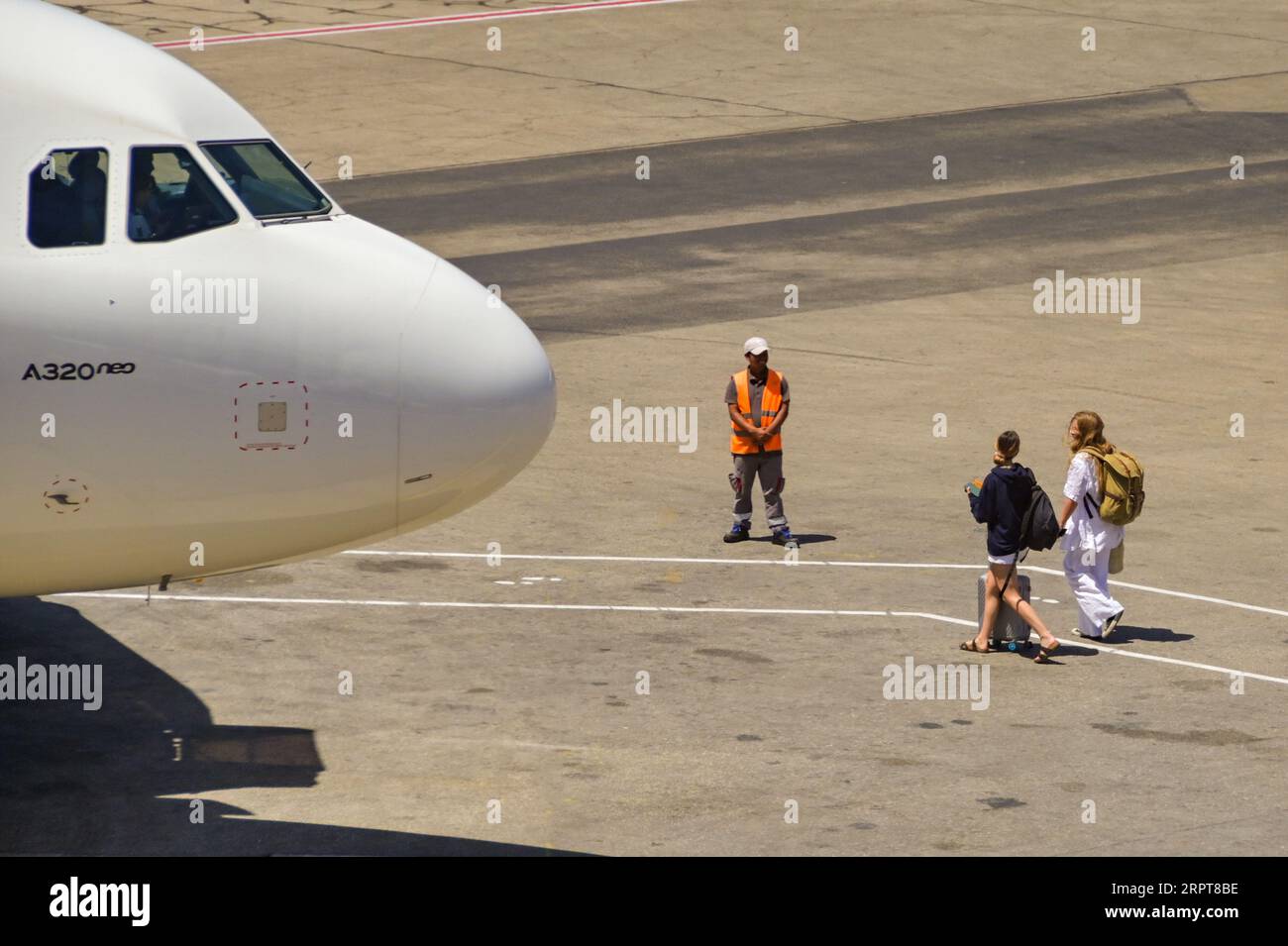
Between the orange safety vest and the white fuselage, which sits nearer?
the white fuselage

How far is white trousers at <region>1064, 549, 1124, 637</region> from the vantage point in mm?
18297

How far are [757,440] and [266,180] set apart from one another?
9.57 meters

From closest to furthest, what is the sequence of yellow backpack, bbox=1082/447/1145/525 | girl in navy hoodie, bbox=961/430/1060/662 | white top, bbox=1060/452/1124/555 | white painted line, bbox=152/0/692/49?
girl in navy hoodie, bbox=961/430/1060/662 → yellow backpack, bbox=1082/447/1145/525 → white top, bbox=1060/452/1124/555 → white painted line, bbox=152/0/692/49

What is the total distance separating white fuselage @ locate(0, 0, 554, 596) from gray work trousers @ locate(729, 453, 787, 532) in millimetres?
8874

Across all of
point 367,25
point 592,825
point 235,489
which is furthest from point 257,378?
point 367,25

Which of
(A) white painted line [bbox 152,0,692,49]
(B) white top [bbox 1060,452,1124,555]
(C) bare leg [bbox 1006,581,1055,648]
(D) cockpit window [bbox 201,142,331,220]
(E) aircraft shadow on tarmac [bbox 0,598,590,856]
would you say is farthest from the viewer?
(A) white painted line [bbox 152,0,692,49]

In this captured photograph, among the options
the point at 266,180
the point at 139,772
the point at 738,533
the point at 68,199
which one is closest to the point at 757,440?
the point at 738,533

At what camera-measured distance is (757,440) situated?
70.9ft

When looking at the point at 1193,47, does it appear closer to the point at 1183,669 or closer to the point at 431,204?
the point at 431,204

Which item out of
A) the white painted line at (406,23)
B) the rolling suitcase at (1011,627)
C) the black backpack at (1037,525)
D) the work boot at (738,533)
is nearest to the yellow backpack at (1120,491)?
the black backpack at (1037,525)

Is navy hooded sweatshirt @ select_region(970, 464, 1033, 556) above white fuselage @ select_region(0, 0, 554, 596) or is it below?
below

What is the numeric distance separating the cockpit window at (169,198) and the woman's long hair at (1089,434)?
8.93 meters

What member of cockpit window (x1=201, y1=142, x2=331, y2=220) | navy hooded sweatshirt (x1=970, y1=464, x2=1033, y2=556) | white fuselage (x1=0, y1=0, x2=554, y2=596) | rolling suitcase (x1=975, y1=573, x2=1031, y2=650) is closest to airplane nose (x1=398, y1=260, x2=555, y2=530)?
white fuselage (x1=0, y1=0, x2=554, y2=596)

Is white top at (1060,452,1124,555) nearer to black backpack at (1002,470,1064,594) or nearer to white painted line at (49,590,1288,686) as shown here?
black backpack at (1002,470,1064,594)
